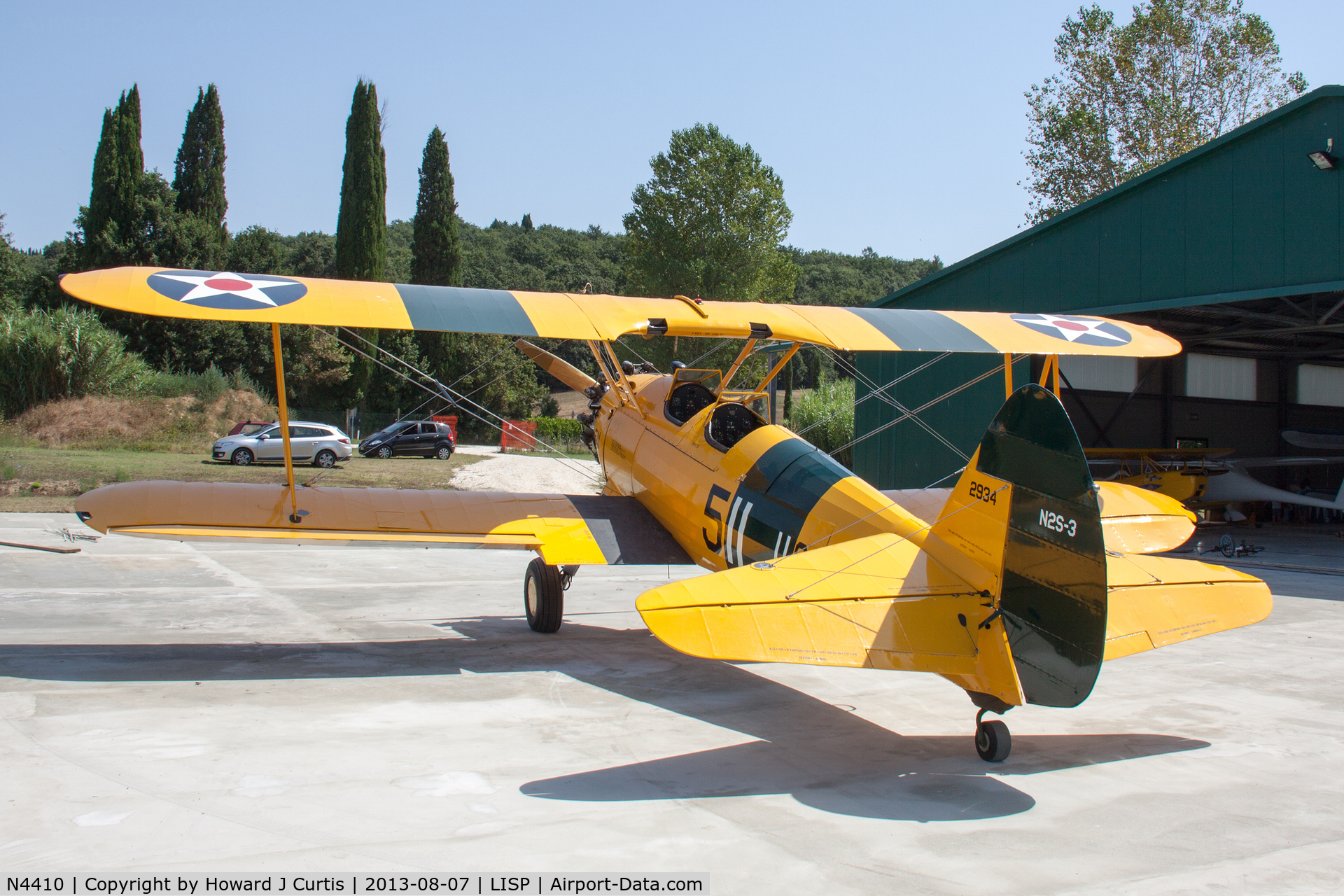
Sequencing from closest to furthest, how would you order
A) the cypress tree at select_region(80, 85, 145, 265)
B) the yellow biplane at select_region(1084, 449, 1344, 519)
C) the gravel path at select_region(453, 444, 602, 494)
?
the yellow biplane at select_region(1084, 449, 1344, 519) < the gravel path at select_region(453, 444, 602, 494) < the cypress tree at select_region(80, 85, 145, 265)

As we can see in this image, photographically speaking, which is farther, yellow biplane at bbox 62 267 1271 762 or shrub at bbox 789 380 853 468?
shrub at bbox 789 380 853 468

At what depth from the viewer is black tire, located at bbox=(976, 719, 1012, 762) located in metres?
4.80

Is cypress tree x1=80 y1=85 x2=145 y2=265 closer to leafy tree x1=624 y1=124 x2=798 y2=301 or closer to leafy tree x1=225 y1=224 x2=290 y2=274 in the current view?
leafy tree x1=225 y1=224 x2=290 y2=274

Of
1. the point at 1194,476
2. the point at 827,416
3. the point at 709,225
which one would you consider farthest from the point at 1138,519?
the point at 709,225

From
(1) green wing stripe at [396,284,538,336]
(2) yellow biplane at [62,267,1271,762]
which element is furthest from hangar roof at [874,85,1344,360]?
(1) green wing stripe at [396,284,538,336]

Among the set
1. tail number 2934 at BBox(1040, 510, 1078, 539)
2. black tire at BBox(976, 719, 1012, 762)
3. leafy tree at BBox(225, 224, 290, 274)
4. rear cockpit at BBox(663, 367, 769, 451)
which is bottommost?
black tire at BBox(976, 719, 1012, 762)

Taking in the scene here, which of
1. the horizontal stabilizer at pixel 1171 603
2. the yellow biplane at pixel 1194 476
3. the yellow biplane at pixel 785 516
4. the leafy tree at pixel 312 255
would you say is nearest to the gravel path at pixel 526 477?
the yellow biplane at pixel 1194 476

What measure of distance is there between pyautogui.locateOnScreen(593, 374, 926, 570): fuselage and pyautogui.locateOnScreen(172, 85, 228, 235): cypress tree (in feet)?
137

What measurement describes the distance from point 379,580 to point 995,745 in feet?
27.8

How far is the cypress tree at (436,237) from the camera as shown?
50.6 metres

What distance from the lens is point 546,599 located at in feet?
27.2

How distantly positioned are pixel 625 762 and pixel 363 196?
154ft

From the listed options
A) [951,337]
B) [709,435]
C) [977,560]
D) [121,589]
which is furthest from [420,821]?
[121,589]

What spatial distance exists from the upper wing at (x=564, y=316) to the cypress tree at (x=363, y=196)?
40672 mm
